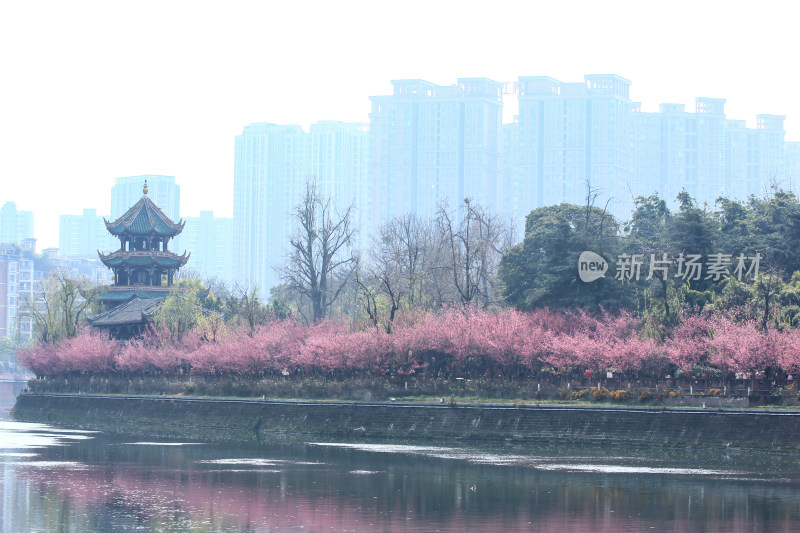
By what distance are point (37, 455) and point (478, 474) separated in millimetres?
22557

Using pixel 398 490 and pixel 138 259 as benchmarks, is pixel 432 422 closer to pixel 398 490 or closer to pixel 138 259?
pixel 398 490

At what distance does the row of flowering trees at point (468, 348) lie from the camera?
175 feet

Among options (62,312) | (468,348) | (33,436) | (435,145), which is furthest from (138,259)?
(435,145)

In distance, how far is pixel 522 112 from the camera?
198 metres

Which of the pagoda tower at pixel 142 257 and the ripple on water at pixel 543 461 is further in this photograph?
the pagoda tower at pixel 142 257

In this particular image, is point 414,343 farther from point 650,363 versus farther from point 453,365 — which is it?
point 650,363

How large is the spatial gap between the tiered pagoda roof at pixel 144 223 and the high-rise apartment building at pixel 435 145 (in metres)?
95.6

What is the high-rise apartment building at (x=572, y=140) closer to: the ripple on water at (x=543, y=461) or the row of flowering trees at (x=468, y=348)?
the row of flowering trees at (x=468, y=348)

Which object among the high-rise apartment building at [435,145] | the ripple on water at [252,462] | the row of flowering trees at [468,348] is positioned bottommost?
the ripple on water at [252,462]

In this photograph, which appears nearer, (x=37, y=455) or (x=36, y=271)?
(x=37, y=455)

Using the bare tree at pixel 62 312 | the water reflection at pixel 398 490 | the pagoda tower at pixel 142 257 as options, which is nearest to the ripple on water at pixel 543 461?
the water reflection at pixel 398 490

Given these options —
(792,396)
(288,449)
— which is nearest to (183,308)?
(288,449)

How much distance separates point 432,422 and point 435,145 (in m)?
139

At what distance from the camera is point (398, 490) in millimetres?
38781
